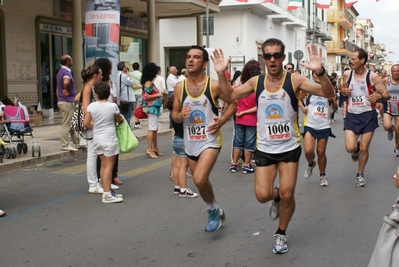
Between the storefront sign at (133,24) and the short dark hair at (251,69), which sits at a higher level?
the storefront sign at (133,24)

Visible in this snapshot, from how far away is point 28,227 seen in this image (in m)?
6.23

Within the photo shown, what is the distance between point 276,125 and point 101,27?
10.7 meters

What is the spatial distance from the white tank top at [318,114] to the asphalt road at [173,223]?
36.2 inches

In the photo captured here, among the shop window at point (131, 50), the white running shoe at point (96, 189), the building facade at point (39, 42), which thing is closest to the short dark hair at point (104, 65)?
the white running shoe at point (96, 189)

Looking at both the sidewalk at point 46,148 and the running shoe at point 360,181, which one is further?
the sidewalk at point 46,148

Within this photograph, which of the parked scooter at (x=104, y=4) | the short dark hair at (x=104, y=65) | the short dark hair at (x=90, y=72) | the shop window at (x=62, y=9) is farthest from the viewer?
the shop window at (x=62, y=9)

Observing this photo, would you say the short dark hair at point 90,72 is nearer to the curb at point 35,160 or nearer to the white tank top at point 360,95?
the curb at point 35,160

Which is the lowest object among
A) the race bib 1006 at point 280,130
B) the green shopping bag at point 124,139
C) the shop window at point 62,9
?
the green shopping bag at point 124,139

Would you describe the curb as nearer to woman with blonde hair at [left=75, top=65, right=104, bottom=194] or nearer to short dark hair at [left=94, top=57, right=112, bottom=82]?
woman with blonde hair at [left=75, top=65, right=104, bottom=194]

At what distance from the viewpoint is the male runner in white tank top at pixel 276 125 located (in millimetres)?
5156

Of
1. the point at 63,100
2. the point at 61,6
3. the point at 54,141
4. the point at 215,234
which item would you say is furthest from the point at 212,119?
the point at 61,6

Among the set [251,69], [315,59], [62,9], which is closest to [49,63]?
[62,9]

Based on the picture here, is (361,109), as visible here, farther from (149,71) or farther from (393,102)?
(149,71)

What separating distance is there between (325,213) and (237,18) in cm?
2782
